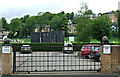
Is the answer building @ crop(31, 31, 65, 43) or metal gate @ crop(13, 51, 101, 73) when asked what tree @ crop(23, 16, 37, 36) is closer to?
building @ crop(31, 31, 65, 43)

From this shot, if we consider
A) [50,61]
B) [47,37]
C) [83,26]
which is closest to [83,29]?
[83,26]

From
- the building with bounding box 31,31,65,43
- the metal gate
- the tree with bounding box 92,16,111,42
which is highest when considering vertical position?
the tree with bounding box 92,16,111,42

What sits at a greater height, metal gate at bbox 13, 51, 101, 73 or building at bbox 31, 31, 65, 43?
building at bbox 31, 31, 65, 43

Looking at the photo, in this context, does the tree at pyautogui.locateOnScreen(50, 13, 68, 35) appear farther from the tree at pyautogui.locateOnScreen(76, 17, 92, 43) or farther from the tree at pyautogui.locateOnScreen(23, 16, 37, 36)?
the tree at pyautogui.locateOnScreen(76, 17, 92, 43)

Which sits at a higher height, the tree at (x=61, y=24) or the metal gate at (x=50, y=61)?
the tree at (x=61, y=24)

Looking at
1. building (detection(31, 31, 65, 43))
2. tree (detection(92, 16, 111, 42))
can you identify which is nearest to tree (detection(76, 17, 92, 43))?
building (detection(31, 31, 65, 43))

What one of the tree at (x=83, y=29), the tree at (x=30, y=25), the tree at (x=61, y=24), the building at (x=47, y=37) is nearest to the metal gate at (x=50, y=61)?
the tree at (x=83, y=29)

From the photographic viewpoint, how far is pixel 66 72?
30.5 ft

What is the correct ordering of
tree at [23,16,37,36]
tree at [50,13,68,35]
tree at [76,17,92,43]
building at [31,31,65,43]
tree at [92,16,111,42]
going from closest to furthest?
tree at [76,17,92,43] < building at [31,31,65,43] < tree at [92,16,111,42] < tree at [50,13,68,35] < tree at [23,16,37,36]

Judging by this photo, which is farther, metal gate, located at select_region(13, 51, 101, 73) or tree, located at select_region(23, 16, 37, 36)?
tree, located at select_region(23, 16, 37, 36)

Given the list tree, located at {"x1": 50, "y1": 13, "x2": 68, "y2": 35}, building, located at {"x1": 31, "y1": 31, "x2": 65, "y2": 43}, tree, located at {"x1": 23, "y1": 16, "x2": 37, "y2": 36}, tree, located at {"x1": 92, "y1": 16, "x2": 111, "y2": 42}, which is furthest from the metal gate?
tree, located at {"x1": 23, "y1": 16, "x2": 37, "y2": 36}

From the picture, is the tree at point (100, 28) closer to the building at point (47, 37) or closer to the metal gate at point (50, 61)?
the building at point (47, 37)

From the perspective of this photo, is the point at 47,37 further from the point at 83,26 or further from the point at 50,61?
the point at 50,61

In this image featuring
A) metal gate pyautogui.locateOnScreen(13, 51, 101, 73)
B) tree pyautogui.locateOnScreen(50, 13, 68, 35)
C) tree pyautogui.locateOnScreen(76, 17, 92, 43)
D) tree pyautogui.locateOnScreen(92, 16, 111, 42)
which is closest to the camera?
metal gate pyautogui.locateOnScreen(13, 51, 101, 73)
